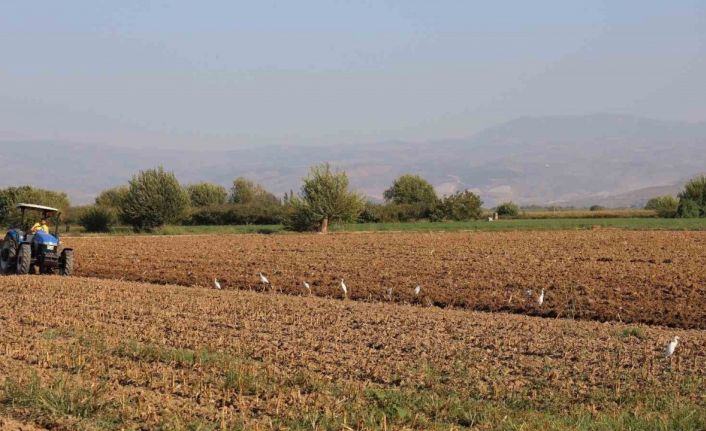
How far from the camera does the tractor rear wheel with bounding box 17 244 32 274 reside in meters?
24.9

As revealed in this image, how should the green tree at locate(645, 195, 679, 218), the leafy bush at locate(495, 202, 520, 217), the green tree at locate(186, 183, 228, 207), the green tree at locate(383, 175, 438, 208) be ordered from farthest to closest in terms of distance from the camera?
the green tree at locate(186, 183, 228, 207) → the green tree at locate(383, 175, 438, 208) → the leafy bush at locate(495, 202, 520, 217) → the green tree at locate(645, 195, 679, 218)

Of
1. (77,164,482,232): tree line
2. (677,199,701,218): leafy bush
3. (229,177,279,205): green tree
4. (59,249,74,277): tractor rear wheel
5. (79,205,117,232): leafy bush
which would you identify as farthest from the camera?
(229,177,279,205): green tree

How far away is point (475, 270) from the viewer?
86.2ft

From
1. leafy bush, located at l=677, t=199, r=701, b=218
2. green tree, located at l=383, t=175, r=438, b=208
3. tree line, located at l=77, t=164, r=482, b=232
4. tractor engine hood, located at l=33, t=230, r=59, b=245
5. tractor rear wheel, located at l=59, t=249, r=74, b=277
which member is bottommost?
tractor rear wheel, located at l=59, t=249, r=74, b=277

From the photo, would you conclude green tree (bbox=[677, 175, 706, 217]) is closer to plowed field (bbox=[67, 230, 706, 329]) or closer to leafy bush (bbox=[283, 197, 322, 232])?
leafy bush (bbox=[283, 197, 322, 232])

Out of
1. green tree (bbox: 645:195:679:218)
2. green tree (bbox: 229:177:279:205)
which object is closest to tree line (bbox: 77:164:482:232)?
green tree (bbox: 645:195:679:218)

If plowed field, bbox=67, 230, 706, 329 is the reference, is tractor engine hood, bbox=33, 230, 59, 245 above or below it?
above

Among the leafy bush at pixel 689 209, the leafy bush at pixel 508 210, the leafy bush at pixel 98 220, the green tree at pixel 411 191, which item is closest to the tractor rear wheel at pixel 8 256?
the leafy bush at pixel 98 220

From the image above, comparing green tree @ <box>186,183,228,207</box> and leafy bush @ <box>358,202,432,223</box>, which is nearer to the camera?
leafy bush @ <box>358,202,432,223</box>

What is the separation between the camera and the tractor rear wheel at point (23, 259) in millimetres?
24859

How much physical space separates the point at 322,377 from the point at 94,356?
338 cm

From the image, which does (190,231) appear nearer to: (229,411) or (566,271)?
(566,271)

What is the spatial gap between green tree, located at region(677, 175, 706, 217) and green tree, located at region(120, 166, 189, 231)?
148ft

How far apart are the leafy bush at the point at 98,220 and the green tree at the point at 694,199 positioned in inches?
2001
